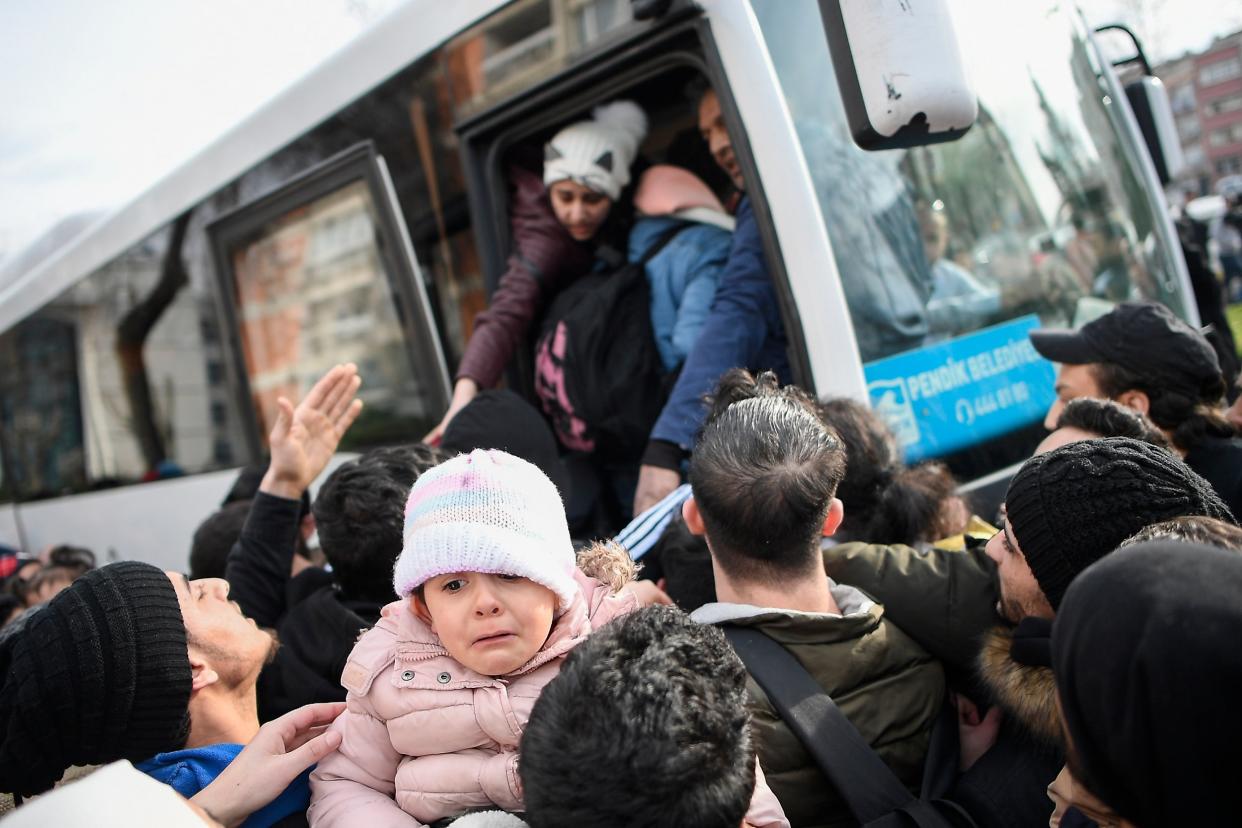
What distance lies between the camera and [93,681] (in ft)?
5.29

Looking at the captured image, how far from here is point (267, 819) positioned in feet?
5.36

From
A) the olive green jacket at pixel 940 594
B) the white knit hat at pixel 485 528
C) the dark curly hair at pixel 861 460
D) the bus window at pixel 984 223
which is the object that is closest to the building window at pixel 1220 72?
the bus window at pixel 984 223

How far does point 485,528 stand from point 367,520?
81 centimetres

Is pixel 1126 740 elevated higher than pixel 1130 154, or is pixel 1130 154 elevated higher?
pixel 1130 154

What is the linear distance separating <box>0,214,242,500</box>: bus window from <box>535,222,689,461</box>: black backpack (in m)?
2.45

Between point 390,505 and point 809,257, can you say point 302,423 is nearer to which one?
point 390,505

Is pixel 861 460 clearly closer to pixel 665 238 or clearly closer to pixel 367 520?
pixel 367 520

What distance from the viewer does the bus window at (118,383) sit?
539 centimetres

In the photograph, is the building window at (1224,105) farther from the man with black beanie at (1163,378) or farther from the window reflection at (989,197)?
the man with black beanie at (1163,378)

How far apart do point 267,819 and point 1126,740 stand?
4.48 feet

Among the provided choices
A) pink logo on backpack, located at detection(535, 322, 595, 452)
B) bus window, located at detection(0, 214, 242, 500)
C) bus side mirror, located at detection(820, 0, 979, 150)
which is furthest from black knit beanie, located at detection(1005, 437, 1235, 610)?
bus window, located at detection(0, 214, 242, 500)

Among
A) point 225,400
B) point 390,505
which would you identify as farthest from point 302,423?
point 225,400

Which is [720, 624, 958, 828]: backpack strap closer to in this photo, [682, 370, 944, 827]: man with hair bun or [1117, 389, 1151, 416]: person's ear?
[682, 370, 944, 827]: man with hair bun

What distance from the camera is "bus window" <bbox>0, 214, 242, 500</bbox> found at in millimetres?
5395
